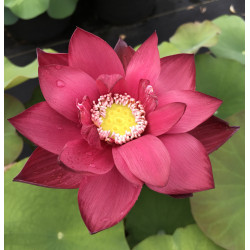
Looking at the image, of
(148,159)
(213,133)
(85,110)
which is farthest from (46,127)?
(213,133)

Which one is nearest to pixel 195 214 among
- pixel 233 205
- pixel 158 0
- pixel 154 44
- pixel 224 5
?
pixel 233 205

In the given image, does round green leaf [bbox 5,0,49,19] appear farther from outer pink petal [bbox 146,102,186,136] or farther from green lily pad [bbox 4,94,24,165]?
outer pink petal [bbox 146,102,186,136]

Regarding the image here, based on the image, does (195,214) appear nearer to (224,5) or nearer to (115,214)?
(115,214)

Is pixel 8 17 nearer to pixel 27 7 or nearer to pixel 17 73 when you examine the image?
pixel 27 7

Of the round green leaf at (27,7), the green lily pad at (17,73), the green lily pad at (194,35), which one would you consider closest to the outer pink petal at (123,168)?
the green lily pad at (17,73)

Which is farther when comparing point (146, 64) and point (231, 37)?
point (231, 37)
